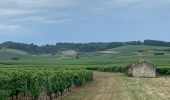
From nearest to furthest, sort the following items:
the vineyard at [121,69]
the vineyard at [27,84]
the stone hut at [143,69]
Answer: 1. the vineyard at [27,84]
2. the stone hut at [143,69]
3. the vineyard at [121,69]

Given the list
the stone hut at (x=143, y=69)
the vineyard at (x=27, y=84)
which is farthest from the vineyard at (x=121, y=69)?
the vineyard at (x=27, y=84)

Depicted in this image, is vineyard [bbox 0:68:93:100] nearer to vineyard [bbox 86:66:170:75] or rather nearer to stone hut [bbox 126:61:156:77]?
stone hut [bbox 126:61:156:77]

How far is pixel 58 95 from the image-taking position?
188 ft

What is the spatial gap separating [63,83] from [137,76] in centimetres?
4323

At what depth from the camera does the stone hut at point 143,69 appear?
333ft

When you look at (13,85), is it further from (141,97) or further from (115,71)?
(115,71)

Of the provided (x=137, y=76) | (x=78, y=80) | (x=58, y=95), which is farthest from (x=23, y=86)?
(x=137, y=76)

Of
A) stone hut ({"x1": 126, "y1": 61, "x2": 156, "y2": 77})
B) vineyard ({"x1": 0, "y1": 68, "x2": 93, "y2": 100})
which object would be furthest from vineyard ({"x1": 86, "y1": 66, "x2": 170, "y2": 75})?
vineyard ({"x1": 0, "y1": 68, "x2": 93, "y2": 100})

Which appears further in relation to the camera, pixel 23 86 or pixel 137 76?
pixel 137 76

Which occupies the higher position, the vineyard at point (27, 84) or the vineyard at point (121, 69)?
the vineyard at point (27, 84)

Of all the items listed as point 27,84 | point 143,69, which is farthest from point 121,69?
point 27,84

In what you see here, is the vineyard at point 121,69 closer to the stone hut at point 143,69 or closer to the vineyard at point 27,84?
the stone hut at point 143,69

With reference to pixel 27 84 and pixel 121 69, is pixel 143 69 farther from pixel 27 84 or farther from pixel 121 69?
pixel 27 84

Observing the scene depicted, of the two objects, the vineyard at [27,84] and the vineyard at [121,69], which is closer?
the vineyard at [27,84]
